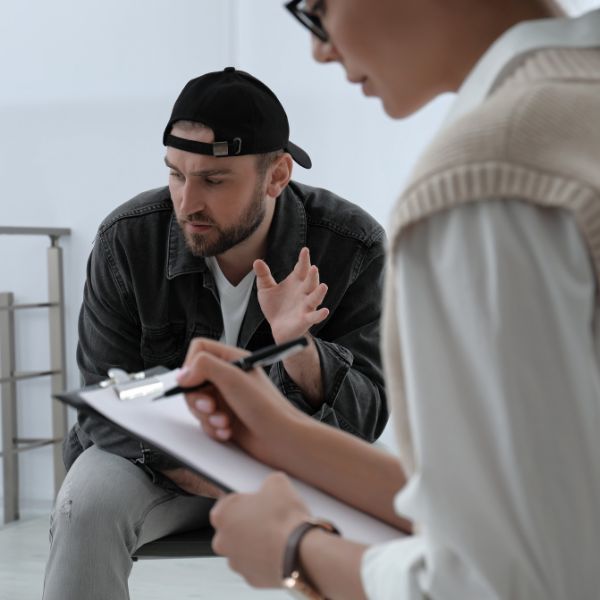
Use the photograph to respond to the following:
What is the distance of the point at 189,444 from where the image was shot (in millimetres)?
1048

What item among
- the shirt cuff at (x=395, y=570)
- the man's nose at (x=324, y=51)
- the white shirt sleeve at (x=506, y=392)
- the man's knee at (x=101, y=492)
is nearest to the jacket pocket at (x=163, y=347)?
the man's knee at (x=101, y=492)

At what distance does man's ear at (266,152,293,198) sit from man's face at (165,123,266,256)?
0.03m

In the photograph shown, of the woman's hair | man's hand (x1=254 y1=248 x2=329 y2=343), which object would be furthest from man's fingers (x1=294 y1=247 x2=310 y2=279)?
the woman's hair

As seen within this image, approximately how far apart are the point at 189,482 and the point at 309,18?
1.33 meters

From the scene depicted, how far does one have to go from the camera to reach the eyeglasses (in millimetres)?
881

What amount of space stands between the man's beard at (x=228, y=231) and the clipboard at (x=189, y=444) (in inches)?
40.7

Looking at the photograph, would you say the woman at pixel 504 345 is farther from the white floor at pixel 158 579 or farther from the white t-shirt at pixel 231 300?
the white floor at pixel 158 579

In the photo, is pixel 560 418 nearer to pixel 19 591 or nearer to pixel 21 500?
pixel 19 591

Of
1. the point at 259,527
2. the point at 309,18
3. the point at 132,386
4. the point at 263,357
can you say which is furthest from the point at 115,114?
the point at 259,527

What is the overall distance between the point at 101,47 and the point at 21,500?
205cm

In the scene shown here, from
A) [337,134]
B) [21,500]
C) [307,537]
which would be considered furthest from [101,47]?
[307,537]

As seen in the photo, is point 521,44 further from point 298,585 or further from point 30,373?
point 30,373

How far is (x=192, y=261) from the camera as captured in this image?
7.34ft

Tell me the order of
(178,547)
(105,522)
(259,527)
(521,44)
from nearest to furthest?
(521,44)
(259,527)
(105,522)
(178,547)
